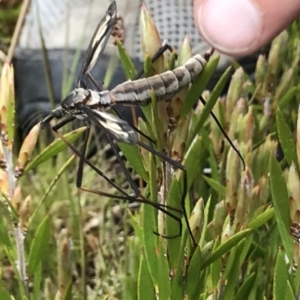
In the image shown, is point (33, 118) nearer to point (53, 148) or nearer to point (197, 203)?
point (53, 148)

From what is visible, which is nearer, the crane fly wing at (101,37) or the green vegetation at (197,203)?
the green vegetation at (197,203)

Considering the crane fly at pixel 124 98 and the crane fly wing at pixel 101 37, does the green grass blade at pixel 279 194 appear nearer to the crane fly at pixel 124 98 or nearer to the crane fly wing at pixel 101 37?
the crane fly at pixel 124 98

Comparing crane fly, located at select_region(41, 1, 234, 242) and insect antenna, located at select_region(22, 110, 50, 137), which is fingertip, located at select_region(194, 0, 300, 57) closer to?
crane fly, located at select_region(41, 1, 234, 242)

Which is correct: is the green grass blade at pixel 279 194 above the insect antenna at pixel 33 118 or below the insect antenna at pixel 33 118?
below

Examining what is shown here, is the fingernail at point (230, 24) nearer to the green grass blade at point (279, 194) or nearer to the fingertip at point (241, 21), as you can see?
the fingertip at point (241, 21)

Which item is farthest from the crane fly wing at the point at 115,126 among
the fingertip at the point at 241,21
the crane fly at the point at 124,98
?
the fingertip at the point at 241,21

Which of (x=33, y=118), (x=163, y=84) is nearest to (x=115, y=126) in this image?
(x=163, y=84)

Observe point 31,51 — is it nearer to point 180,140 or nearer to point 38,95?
point 38,95

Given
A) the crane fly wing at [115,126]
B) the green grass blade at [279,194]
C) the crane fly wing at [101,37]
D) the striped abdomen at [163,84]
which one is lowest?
the green grass blade at [279,194]
